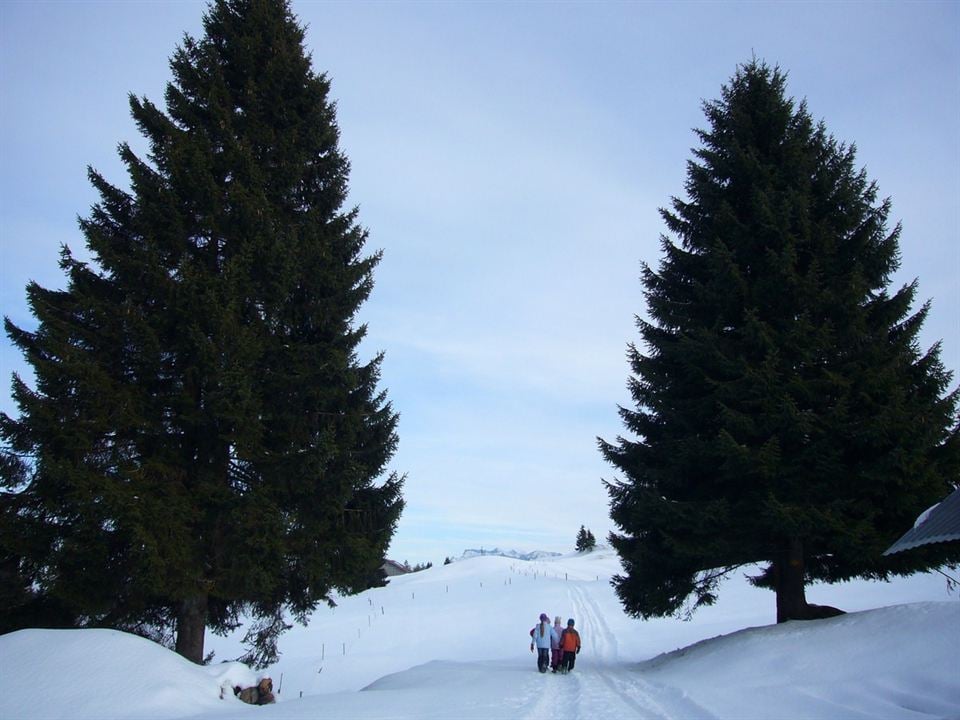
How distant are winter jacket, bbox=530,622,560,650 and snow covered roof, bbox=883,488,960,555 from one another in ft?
24.4

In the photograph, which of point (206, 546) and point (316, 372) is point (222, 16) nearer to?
point (316, 372)

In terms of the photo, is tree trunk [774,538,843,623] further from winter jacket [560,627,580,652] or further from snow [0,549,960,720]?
winter jacket [560,627,580,652]

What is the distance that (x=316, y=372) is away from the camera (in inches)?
503

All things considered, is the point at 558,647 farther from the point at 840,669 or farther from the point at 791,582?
the point at 840,669

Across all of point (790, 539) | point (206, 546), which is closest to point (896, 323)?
point (790, 539)

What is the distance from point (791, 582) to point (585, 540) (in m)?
95.5

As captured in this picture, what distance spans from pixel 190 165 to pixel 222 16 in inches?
189

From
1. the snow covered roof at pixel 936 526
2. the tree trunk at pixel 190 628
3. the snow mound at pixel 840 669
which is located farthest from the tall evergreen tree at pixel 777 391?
the tree trunk at pixel 190 628

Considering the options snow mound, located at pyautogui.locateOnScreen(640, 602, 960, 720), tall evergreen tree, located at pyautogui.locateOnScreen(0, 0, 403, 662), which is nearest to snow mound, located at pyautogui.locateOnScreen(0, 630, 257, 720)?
tall evergreen tree, located at pyautogui.locateOnScreen(0, 0, 403, 662)

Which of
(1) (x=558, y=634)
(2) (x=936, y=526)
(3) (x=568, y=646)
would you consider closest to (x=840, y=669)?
(2) (x=936, y=526)

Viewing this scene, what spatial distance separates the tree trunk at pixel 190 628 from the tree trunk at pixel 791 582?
12263 millimetres

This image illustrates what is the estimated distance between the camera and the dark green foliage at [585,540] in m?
103

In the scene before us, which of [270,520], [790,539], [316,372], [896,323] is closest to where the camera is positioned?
[270,520]

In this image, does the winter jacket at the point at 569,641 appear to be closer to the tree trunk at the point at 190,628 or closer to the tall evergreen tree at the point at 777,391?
the tall evergreen tree at the point at 777,391
